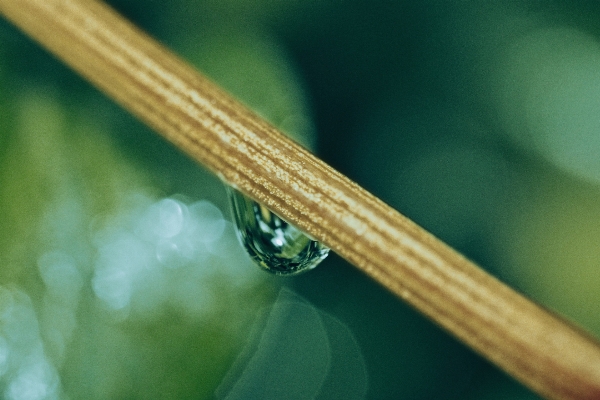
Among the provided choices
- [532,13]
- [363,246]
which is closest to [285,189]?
[363,246]

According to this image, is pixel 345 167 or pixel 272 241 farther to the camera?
pixel 345 167

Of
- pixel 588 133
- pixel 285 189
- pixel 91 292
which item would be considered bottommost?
pixel 91 292

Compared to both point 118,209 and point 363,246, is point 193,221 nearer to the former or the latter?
point 118,209

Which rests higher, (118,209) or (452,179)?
(452,179)
